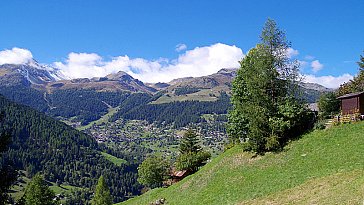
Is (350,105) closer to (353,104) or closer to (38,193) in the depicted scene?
(353,104)

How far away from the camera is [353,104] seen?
54.3 m

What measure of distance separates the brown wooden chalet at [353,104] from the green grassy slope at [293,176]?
21.2 feet

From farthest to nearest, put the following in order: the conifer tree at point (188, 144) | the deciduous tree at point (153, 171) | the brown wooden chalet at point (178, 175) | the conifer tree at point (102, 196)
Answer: the conifer tree at point (102, 196) < the deciduous tree at point (153, 171) < the brown wooden chalet at point (178, 175) < the conifer tree at point (188, 144)

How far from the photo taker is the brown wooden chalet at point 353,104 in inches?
2096

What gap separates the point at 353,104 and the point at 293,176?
68.9 feet

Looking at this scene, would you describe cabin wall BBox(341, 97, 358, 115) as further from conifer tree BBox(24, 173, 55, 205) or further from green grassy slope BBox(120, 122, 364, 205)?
conifer tree BBox(24, 173, 55, 205)

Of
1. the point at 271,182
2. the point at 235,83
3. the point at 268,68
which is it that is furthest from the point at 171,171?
the point at 271,182

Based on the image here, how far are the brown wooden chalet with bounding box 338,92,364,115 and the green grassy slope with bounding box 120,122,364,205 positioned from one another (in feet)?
21.2

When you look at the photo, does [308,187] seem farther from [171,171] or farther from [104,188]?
[104,188]

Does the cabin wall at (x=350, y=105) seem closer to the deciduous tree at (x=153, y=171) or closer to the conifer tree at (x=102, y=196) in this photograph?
the deciduous tree at (x=153, y=171)

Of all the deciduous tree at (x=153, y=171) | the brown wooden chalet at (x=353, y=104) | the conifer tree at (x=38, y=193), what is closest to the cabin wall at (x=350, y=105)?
the brown wooden chalet at (x=353, y=104)

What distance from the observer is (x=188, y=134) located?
85.4 meters

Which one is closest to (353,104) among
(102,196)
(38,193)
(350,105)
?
(350,105)

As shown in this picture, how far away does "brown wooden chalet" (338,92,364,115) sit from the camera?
53.2m
